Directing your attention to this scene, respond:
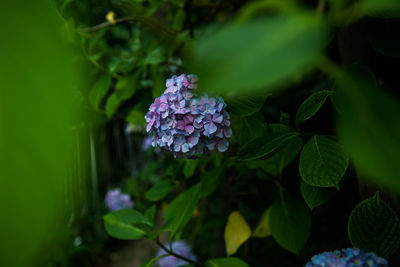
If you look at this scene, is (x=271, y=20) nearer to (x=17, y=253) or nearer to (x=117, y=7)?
(x=17, y=253)

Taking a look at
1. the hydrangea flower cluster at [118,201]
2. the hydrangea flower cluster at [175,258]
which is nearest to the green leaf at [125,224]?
the hydrangea flower cluster at [175,258]

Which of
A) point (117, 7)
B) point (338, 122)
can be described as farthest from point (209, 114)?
point (117, 7)

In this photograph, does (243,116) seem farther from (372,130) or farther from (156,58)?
(372,130)

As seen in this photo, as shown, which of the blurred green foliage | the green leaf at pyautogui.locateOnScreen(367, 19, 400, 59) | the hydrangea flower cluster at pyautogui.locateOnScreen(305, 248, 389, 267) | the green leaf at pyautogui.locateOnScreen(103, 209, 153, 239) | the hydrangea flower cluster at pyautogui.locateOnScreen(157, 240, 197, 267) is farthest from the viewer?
the hydrangea flower cluster at pyautogui.locateOnScreen(157, 240, 197, 267)

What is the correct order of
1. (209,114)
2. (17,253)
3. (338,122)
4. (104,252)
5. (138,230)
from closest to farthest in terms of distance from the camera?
(17,253)
(338,122)
(209,114)
(138,230)
(104,252)

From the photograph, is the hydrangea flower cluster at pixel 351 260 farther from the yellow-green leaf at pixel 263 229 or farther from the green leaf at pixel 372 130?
the yellow-green leaf at pixel 263 229

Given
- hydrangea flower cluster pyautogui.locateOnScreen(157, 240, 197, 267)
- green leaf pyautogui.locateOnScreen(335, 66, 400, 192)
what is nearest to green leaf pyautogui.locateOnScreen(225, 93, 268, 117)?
green leaf pyautogui.locateOnScreen(335, 66, 400, 192)

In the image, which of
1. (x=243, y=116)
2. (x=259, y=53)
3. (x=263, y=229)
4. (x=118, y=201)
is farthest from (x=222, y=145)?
(x=118, y=201)

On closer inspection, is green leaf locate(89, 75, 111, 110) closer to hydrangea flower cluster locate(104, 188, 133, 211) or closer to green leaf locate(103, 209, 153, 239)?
green leaf locate(103, 209, 153, 239)
